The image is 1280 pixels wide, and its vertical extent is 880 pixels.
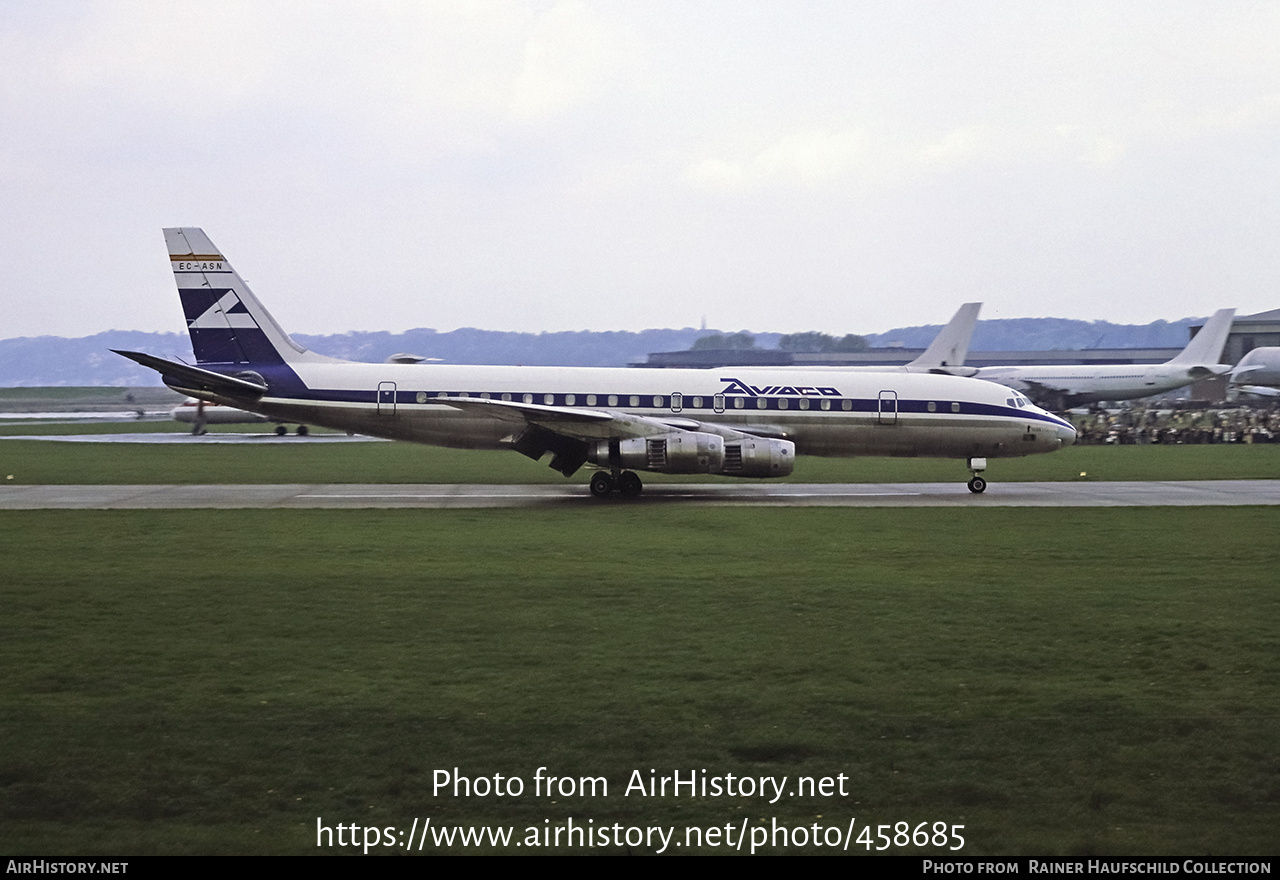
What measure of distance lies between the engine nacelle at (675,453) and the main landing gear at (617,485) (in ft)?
2.83

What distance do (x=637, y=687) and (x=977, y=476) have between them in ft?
69.6

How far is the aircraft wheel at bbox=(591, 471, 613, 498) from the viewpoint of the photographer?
27359mm

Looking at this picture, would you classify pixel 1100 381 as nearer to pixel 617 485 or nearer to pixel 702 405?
pixel 702 405

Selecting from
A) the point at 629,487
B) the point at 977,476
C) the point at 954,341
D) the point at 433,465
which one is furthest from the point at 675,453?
the point at 954,341

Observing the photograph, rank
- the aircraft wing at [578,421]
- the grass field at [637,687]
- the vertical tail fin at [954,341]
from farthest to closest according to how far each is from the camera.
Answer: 1. the vertical tail fin at [954,341]
2. the aircraft wing at [578,421]
3. the grass field at [637,687]

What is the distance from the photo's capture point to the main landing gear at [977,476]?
2886 centimetres

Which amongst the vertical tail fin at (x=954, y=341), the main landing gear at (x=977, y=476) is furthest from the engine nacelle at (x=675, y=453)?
the vertical tail fin at (x=954, y=341)

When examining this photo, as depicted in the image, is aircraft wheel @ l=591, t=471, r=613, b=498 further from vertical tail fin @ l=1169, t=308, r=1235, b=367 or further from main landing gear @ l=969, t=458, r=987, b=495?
vertical tail fin @ l=1169, t=308, r=1235, b=367

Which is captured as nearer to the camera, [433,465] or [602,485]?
[602,485]

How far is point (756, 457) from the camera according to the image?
1051 inches

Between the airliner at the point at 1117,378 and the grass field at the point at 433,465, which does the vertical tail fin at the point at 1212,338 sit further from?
the grass field at the point at 433,465

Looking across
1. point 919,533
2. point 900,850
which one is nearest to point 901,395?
point 919,533

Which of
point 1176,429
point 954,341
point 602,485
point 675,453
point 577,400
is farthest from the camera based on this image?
point 954,341
